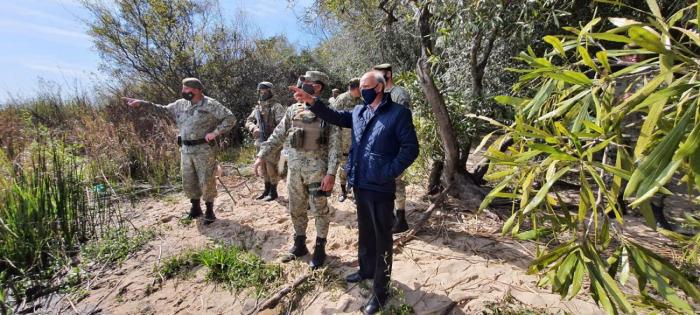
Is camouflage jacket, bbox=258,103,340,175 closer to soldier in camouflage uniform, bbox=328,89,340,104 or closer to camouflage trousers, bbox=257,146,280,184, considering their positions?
soldier in camouflage uniform, bbox=328,89,340,104

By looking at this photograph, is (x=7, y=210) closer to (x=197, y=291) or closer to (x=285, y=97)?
(x=197, y=291)

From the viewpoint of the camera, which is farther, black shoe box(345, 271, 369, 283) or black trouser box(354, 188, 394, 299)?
black shoe box(345, 271, 369, 283)

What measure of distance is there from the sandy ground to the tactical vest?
43.9 inches

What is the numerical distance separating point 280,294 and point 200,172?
6.97 ft

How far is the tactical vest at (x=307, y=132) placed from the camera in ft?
10.5

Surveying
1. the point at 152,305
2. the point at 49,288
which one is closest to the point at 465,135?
the point at 152,305

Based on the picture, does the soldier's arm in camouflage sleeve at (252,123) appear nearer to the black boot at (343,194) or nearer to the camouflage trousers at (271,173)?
the camouflage trousers at (271,173)

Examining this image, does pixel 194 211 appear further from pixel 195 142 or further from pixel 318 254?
pixel 318 254

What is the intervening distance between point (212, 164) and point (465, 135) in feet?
9.99

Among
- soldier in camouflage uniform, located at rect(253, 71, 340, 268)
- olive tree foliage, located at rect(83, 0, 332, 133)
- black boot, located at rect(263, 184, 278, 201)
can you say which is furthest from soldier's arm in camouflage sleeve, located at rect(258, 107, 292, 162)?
olive tree foliage, located at rect(83, 0, 332, 133)

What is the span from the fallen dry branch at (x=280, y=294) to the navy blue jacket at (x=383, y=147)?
0.98 m

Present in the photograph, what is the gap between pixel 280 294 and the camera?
2916 millimetres

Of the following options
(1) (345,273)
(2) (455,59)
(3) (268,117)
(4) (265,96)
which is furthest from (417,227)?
(4) (265,96)

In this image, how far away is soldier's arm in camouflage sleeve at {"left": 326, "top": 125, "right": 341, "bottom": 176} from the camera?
310 cm
